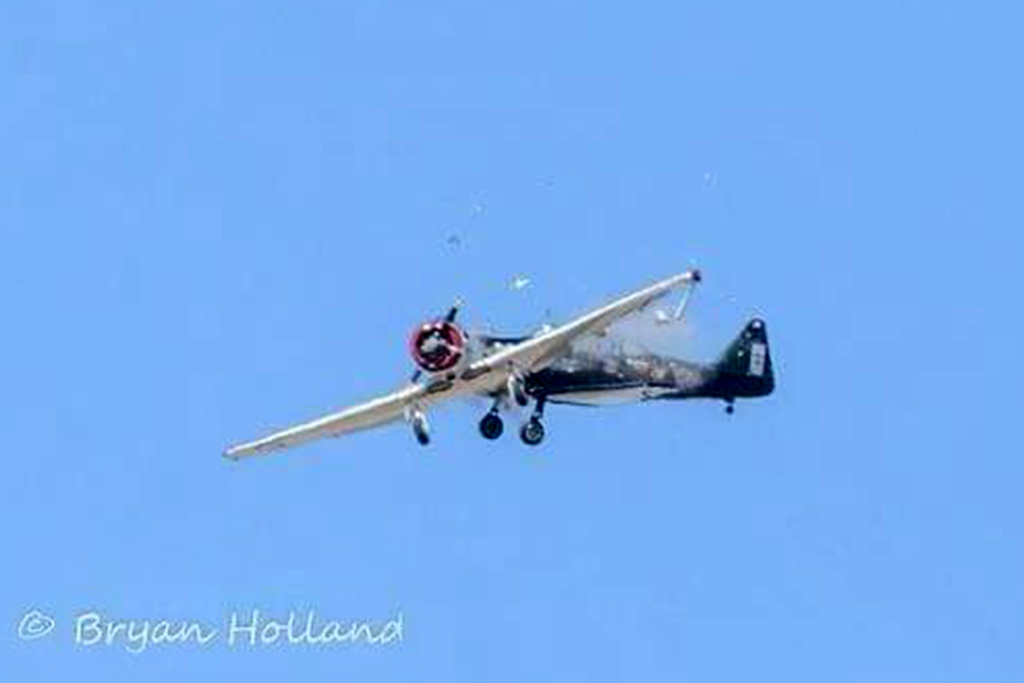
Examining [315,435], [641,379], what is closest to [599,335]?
[641,379]

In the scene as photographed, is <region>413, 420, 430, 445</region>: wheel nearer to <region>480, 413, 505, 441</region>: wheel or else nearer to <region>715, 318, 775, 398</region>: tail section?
<region>480, 413, 505, 441</region>: wheel

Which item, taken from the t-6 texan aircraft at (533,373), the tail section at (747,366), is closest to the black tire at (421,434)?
the t-6 texan aircraft at (533,373)

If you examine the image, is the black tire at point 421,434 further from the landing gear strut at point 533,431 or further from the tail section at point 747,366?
the tail section at point 747,366

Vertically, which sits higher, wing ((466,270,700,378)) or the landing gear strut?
wing ((466,270,700,378))

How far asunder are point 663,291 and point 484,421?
6.90 m

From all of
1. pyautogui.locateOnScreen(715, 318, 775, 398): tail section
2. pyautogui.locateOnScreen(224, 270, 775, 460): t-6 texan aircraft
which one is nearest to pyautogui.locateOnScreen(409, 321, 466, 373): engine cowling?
pyautogui.locateOnScreen(224, 270, 775, 460): t-6 texan aircraft

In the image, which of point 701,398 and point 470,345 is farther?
point 701,398

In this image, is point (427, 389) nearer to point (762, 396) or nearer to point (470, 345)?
point (470, 345)

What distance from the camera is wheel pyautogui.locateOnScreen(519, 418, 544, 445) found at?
112 metres

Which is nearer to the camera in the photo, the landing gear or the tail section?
the landing gear

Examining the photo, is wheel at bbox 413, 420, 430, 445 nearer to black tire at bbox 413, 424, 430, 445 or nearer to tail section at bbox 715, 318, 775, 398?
black tire at bbox 413, 424, 430, 445

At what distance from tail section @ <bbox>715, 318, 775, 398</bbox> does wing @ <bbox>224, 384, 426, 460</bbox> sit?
11.0 meters

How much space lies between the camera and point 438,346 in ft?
363

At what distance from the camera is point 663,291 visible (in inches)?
4451
